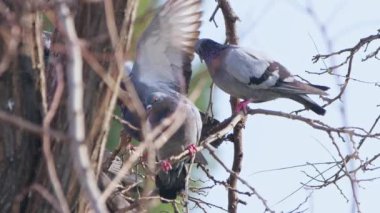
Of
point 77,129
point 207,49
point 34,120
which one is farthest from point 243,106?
point 77,129

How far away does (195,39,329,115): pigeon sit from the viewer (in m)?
6.33

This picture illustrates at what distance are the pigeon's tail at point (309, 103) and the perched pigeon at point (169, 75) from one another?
0.75 metres

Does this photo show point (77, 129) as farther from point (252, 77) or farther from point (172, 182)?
point (252, 77)

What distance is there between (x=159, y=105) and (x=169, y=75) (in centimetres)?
24

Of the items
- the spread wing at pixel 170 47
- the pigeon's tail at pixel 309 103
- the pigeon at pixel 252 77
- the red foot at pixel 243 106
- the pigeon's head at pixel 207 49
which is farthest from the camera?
the pigeon's head at pixel 207 49

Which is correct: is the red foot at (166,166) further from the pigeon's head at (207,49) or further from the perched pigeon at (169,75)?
→ the pigeon's head at (207,49)

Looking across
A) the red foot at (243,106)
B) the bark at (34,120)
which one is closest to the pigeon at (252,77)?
the red foot at (243,106)

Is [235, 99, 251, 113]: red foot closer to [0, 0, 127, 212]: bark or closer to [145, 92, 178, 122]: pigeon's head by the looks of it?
[145, 92, 178, 122]: pigeon's head

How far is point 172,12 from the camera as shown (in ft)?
17.6

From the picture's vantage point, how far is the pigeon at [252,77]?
20.8 ft

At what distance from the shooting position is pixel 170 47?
5.46 metres

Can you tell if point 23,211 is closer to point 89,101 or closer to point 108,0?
point 89,101

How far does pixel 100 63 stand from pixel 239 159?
6.71 feet

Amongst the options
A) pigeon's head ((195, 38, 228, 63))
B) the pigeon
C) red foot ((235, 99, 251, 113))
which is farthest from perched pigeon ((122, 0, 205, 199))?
pigeon's head ((195, 38, 228, 63))
